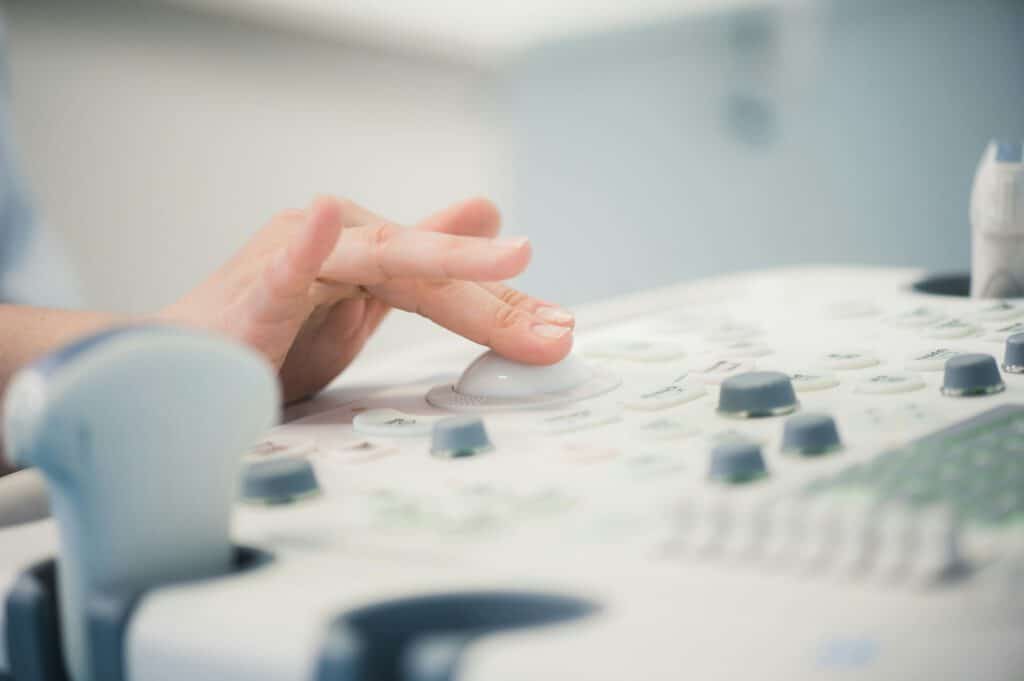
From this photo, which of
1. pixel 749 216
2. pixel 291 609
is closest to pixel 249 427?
pixel 291 609

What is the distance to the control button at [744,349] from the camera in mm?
661

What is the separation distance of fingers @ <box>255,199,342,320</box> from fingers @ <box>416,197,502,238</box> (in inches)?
5.6

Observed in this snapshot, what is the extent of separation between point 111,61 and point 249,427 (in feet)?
3.89

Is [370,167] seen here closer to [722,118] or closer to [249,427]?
[722,118]

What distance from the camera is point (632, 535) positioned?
37 centimetres

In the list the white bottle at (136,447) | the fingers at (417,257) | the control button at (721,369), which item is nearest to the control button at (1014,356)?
the control button at (721,369)

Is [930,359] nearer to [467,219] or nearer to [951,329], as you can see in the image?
[951,329]

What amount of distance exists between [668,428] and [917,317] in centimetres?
30

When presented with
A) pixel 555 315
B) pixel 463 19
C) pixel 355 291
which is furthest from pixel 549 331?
pixel 463 19

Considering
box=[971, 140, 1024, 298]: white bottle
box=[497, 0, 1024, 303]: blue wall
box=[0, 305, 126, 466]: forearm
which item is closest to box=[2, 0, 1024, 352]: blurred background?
box=[497, 0, 1024, 303]: blue wall

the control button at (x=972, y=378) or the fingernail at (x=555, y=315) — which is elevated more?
the fingernail at (x=555, y=315)

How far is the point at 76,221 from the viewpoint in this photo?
1.37 metres

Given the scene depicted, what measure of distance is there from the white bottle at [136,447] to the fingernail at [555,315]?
0.92 feet

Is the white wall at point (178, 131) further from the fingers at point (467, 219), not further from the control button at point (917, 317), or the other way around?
the control button at point (917, 317)
